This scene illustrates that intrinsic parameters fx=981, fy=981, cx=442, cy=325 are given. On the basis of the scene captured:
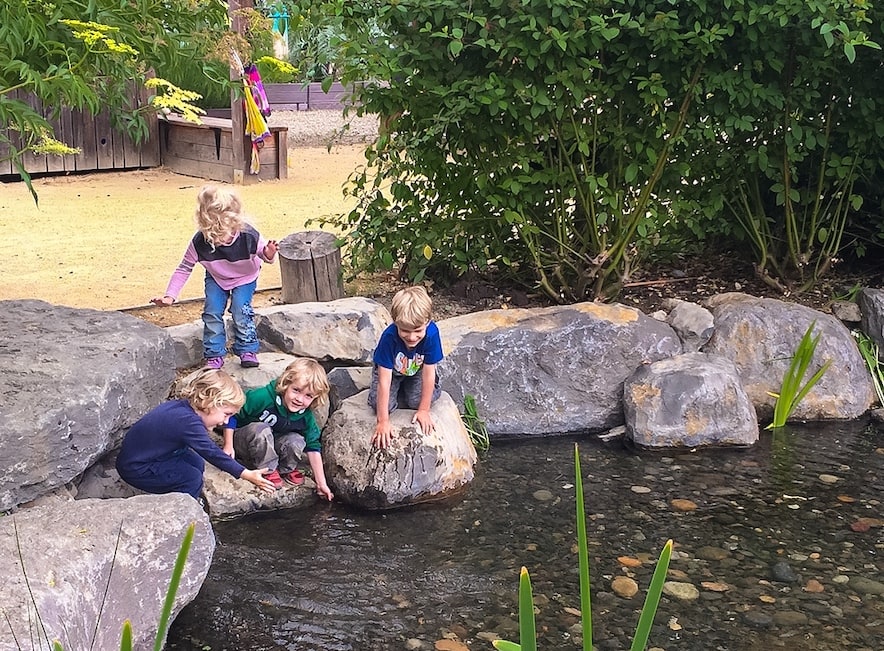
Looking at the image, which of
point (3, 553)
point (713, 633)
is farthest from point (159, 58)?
point (713, 633)

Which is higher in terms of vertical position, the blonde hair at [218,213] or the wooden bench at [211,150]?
the blonde hair at [218,213]

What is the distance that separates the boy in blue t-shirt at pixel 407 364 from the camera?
3.87 meters

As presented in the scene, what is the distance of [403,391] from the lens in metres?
4.14

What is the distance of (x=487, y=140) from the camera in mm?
5078

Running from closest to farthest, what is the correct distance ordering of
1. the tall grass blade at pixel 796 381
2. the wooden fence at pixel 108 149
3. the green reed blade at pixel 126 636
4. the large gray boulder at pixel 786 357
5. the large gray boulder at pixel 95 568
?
the green reed blade at pixel 126 636
the large gray boulder at pixel 95 568
the tall grass blade at pixel 796 381
the large gray boulder at pixel 786 357
the wooden fence at pixel 108 149

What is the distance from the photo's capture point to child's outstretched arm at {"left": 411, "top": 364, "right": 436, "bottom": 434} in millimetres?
3957

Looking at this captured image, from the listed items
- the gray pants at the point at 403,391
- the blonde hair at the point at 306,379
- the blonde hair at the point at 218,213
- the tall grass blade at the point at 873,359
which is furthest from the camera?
the tall grass blade at the point at 873,359

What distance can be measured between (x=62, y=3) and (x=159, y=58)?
1.59 feet

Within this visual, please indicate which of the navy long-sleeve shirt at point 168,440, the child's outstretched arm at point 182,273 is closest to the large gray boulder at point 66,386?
the navy long-sleeve shirt at point 168,440

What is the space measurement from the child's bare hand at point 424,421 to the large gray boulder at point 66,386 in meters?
1.01

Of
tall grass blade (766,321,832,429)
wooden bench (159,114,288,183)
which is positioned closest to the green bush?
tall grass blade (766,321,832,429)

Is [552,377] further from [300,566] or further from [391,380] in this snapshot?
[300,566]

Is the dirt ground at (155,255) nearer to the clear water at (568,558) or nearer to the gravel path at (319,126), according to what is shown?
the clear water at (568,558)

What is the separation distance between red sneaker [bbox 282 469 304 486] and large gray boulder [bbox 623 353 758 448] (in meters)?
1.54
